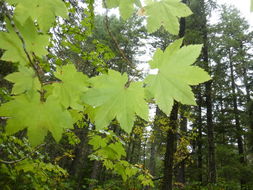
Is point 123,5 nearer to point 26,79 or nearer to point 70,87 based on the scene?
point 70,87

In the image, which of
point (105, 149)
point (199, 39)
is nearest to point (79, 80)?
point (105, 149)

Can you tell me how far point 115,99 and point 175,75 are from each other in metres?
0.32

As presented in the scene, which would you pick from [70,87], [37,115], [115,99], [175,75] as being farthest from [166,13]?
[37,115]

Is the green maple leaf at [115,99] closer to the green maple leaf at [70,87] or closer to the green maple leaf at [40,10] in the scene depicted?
the green maple leaf at [70,87]

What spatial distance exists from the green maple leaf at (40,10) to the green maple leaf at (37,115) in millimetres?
413

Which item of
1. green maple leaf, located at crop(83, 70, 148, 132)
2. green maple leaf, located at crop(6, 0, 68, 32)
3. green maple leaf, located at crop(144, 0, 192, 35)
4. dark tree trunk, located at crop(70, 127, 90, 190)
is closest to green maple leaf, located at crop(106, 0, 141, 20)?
green maple leaf, located at crop(144, 0, 192, 35)

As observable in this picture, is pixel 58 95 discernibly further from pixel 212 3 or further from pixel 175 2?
pixel 212 3

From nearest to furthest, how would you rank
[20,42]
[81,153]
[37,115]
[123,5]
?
[20,42] → [37,115] → [123,5] → [81,153]

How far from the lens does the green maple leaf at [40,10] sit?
3.63 feet

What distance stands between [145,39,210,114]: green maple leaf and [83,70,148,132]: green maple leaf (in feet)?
0.28

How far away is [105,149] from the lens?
6.65 feet

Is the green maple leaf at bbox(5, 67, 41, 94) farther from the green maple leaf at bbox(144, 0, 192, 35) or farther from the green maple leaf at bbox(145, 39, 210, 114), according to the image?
the green maple leaf at bbox(144, 0, 192, 35)

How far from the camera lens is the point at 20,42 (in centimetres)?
95

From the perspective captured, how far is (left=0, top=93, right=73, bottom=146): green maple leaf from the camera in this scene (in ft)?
3.40
